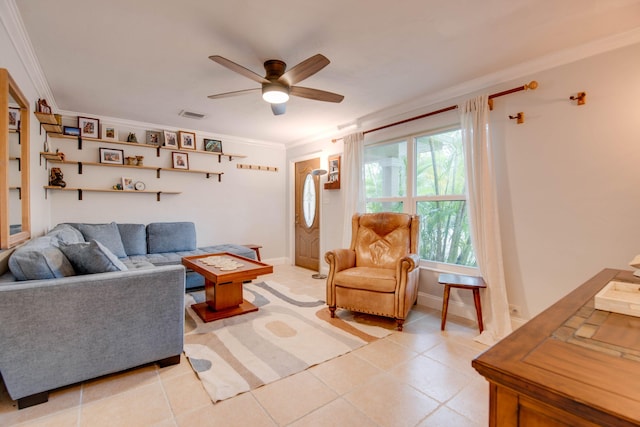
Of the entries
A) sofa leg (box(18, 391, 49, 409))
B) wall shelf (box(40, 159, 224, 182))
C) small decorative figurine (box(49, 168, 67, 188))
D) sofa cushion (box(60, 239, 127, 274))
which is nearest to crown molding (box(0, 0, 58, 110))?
wall shelf (box(40, 159, 224, 182))

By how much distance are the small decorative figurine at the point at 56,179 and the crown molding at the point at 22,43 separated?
3.41 ft

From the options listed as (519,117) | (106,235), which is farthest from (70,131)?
(519,117)

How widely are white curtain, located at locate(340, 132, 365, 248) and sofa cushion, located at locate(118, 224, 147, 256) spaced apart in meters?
2.80

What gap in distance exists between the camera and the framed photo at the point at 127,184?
13.3ft

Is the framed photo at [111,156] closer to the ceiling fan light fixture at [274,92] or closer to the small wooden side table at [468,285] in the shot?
the ceiling fan light fixture at [274,92]

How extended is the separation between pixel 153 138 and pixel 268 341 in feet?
11.6

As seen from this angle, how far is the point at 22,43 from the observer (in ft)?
6.97

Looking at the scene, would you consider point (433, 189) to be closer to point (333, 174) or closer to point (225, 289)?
point (333, 174)

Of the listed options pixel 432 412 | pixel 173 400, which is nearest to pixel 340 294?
pixel 432 412

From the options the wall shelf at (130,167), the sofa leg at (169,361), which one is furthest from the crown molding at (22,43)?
the sofa leg at (169,361)

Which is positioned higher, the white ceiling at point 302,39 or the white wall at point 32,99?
the white ceiling at point 302,39

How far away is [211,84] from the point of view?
Result: 290cm

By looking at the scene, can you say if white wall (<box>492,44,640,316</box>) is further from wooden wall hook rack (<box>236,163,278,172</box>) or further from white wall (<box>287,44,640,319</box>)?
wooden wall hook rack (<box>236,163,278,172</box>)

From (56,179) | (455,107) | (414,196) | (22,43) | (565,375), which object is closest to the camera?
(565,375)
